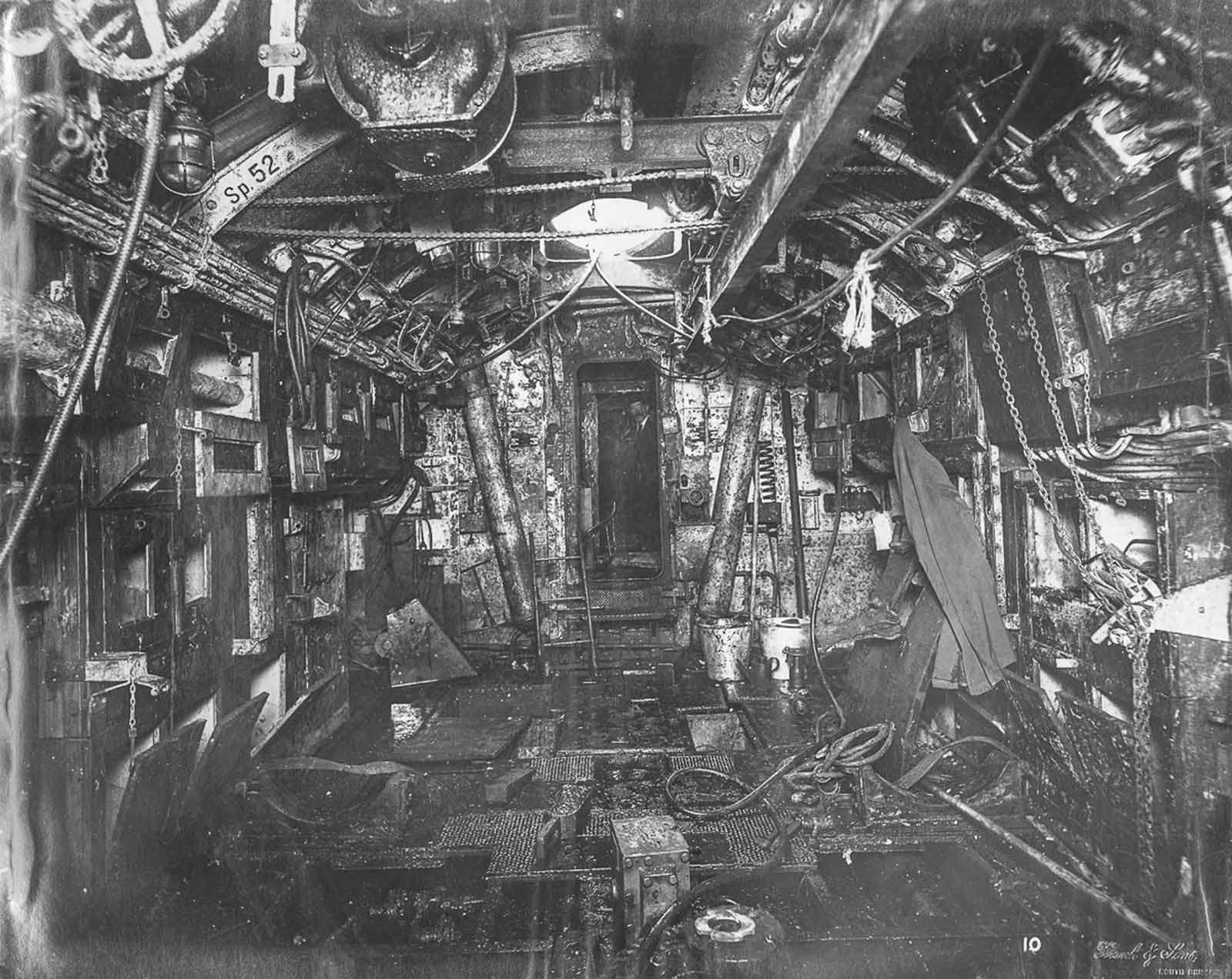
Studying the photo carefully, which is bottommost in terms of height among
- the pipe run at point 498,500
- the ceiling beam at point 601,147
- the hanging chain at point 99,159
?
the pipe run at point 498,500

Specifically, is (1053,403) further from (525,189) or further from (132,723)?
(132,723)

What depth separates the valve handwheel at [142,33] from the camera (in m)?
2.73

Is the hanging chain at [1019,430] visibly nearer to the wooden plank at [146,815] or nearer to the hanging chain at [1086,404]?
the hanging chain at [1086,404]

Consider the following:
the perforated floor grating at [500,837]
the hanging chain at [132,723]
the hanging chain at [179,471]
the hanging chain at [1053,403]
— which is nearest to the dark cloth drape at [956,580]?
the hanging chain at [1053,403]

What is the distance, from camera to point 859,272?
335cm

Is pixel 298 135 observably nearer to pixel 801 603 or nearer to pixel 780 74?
pixel 780 74

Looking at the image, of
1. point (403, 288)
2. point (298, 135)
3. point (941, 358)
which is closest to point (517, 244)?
point (403, 288)

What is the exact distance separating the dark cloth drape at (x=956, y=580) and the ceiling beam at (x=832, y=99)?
2901 millimetres

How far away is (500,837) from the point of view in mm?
4555

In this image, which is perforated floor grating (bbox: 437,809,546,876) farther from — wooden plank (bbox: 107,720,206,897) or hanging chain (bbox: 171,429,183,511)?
hanging chain (bbox: 171,429,183,511)

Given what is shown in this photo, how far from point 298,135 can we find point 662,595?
669 centimetres

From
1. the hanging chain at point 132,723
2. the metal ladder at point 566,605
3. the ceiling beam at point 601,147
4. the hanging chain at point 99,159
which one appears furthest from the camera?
the metal ladder at point 566,605

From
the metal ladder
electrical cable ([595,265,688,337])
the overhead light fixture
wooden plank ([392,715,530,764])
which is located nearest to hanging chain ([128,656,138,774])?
wooden plank ([392,715,530,764])

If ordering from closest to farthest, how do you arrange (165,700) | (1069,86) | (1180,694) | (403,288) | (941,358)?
(1069,86), (1180,694), (165,700), (941,358), (403,288)
